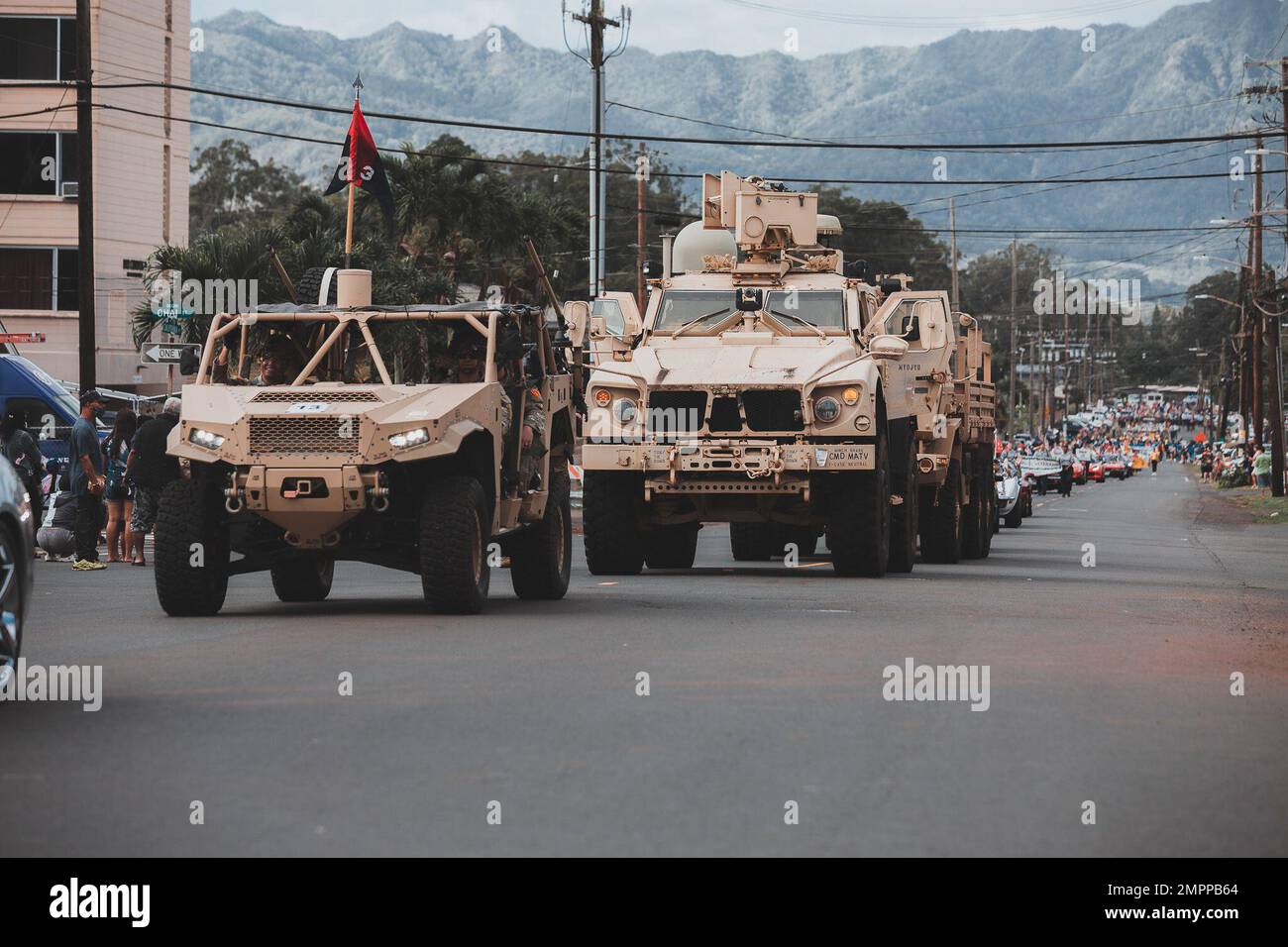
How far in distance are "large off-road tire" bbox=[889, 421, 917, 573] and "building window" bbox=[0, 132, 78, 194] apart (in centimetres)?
3945

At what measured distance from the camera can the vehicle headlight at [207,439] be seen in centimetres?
1422

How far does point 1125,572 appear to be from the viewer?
23.6m

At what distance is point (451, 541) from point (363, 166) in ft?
40.1

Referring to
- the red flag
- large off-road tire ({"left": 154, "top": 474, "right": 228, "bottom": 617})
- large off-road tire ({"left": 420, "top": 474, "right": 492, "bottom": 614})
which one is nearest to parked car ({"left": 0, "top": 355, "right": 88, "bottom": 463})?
Answer: the red flag

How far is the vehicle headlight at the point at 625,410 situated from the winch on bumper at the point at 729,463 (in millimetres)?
264

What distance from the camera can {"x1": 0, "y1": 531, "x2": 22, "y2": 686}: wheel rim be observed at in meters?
9.12

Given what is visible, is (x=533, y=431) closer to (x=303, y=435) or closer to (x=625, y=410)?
(x=303, y=435)

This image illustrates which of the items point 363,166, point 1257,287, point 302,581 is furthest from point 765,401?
point 1257,287

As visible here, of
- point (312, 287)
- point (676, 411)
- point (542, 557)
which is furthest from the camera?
point (676, 411)

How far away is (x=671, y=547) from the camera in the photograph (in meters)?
22.2

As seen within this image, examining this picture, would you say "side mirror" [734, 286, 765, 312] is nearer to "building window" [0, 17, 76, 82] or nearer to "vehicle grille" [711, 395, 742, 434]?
"vehicle grille" [711, 395, 742, 434]

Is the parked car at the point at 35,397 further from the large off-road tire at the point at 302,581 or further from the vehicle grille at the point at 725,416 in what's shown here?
the large off-road tire at the point at 302,581
